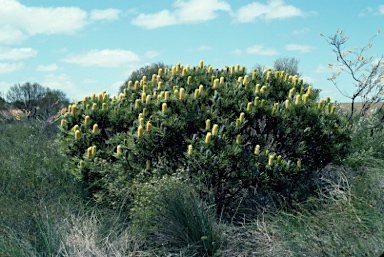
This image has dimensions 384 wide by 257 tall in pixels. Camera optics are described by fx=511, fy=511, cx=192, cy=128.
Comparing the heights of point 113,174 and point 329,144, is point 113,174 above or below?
below

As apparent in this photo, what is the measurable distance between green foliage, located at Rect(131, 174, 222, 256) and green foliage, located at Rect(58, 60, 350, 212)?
0.49 meters

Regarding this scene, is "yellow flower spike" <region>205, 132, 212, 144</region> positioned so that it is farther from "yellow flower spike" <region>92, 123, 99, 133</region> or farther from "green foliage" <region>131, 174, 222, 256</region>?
"yellow flower spike" <region>92, 123, 99, 133</region>

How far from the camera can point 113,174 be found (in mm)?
6379

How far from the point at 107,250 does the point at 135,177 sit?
1.22 m

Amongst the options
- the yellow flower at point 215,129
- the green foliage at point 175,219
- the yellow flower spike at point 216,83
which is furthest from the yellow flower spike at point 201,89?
the green foliage at point 175,219

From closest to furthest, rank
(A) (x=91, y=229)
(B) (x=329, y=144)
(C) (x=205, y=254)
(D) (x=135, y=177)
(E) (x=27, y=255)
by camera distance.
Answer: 1. (E) (x=27, y=255)
2. (C) (x=205, y=254)
3. (A) (x=91, y=229)
4. (D) (x=135, y=177)
5. (B) (x=329, y=144)

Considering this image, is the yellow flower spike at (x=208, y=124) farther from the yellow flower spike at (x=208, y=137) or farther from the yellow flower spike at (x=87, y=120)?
the yellow flower spike at (x=87, y=120)

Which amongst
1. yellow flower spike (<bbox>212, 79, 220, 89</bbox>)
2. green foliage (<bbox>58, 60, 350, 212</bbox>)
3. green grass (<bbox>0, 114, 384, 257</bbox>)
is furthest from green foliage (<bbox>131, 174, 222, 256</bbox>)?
yellow flower spike (<bbox>212, 79, 220, 89</bbox>)

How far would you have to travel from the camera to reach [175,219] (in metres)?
5.20

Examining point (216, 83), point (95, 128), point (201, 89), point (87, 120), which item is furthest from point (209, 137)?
point (87, 120)

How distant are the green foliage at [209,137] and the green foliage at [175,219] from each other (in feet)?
1.61

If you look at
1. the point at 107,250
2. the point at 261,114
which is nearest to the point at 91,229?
the point at 107,250

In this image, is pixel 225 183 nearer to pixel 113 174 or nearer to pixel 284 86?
pixel 113 174

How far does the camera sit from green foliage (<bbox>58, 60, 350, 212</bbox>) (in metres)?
6.07
